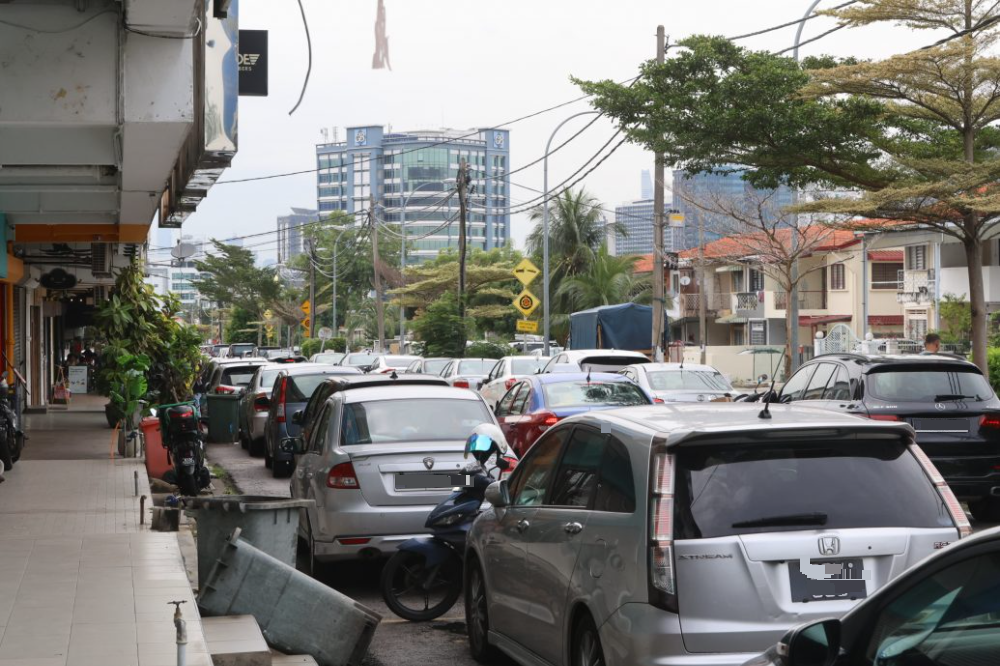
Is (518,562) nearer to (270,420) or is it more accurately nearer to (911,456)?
(911,456)

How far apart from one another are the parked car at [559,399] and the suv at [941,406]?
3.57 meters

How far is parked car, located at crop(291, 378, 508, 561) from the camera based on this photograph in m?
10.0

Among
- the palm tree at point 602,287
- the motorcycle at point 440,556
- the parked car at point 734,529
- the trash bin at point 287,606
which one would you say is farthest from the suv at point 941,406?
the palm tree at point 602,287

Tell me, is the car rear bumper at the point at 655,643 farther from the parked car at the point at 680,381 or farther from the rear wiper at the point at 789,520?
the parked car at the point at 680,381

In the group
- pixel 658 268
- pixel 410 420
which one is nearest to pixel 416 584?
pixel 410 420

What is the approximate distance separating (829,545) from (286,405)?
15.6 metres

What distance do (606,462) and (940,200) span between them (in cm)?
1608

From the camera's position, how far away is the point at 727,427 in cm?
564

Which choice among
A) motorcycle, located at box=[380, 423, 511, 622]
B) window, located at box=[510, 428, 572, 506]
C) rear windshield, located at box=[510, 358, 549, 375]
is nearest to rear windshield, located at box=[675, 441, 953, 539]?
window, located at box=[510, 428, 572, 506]

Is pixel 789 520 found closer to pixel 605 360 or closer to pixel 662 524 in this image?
pixel 662 524

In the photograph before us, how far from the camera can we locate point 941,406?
13.0 m

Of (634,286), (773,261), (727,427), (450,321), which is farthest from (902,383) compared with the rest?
(634,286)

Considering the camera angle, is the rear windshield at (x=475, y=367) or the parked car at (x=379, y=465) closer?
the parked car at (x=379, y=465)

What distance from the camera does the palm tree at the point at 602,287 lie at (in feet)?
209
